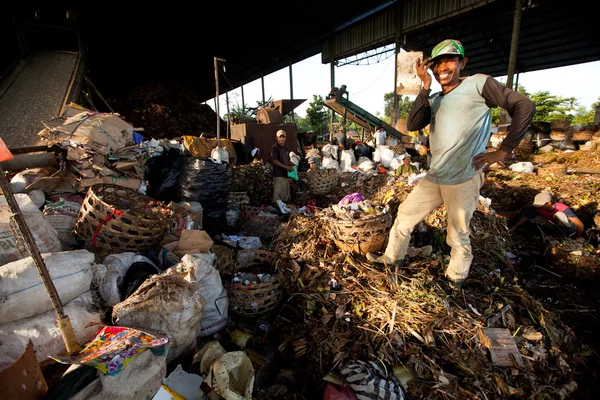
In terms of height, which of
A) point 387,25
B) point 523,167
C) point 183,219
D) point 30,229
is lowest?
point 183,219

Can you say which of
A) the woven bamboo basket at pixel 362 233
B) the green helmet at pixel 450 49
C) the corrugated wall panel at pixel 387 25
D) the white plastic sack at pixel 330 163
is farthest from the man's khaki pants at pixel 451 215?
the corrugated wall panel at pixel 387 25

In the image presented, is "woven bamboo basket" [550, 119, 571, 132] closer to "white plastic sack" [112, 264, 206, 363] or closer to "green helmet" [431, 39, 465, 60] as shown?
"green helmet" [431, 39, 465, 60]

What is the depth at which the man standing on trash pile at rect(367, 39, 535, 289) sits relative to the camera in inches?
78.2

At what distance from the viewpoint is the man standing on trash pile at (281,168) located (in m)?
4.93

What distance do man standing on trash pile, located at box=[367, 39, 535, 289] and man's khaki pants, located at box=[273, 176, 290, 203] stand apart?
2984 millimetres

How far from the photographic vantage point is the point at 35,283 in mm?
1517

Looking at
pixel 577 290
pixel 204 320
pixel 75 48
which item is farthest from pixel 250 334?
pixel 75 48

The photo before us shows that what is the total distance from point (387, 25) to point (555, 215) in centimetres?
1311

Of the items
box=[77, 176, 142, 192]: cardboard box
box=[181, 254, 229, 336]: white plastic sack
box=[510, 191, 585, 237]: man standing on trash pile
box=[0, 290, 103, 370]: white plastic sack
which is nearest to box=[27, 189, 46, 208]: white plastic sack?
box=[77, 176, 142, 192]: cardboard box

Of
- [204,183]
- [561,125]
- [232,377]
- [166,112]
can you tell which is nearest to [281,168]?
[204,183]

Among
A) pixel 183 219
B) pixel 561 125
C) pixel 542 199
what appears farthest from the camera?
pixel 561 125

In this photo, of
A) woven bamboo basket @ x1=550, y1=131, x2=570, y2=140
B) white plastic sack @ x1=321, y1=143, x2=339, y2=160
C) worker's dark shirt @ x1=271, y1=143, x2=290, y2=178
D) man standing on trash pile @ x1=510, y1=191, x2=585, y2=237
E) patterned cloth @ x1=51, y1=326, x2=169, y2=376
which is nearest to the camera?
patterned cloth @ x1=51, y1=326, x2=169, y2=376

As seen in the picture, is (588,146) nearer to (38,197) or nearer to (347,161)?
(347,161)

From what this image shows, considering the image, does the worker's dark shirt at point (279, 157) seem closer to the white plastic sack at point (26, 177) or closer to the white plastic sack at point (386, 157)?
the white plastic sack at point (26, 177)
